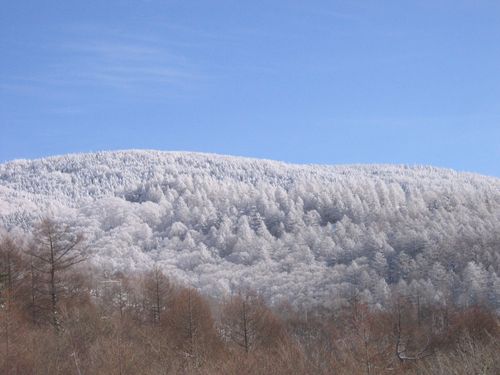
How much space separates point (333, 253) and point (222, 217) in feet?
166

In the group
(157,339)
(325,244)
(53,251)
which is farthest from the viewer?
(325,244)

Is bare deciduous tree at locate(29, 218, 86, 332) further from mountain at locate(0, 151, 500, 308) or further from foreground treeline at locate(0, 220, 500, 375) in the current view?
mountain at locate(0, 151, 500, 308)

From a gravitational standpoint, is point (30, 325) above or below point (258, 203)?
below

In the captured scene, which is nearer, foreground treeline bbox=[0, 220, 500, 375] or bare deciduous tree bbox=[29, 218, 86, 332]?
foreground treeline bbox=[0, 220, 500, 375]

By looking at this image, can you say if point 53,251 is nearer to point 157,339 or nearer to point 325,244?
point 157,339

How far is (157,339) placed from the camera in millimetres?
30984

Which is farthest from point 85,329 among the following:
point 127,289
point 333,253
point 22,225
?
point 22,225

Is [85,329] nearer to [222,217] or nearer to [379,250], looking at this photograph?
[379,250]

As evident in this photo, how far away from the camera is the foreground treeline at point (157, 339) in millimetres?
20094

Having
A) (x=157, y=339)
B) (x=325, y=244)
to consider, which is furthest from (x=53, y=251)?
(x=325, y=244)

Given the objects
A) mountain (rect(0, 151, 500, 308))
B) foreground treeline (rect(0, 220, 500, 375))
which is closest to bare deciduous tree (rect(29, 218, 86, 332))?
foreground treeline (rect(0, 220, 500, 375))

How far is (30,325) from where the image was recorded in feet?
90.4

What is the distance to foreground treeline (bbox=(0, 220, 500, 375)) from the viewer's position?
2009 centimetres

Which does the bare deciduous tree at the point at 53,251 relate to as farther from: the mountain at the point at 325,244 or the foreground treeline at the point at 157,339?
the mountain at the point at 325,244
